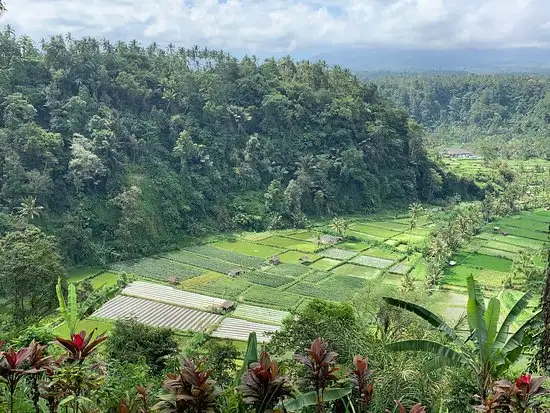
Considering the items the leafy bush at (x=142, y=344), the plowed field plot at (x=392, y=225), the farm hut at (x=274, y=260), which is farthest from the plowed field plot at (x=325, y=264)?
the leafy bush at (x=142, y=344)

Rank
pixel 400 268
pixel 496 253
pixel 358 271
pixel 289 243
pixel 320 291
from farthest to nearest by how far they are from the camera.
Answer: pixel 289 243 → pixel 496 253 → pixel 400 268 → pixel 358 271 → pixel 320 291

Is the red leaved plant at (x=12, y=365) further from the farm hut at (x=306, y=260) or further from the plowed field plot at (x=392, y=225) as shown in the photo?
the plowed field plot at (x=392, y=225)

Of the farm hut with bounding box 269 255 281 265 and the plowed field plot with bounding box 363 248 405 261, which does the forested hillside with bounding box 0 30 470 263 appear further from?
the plowed field plot with bounding box 363 248 405 261

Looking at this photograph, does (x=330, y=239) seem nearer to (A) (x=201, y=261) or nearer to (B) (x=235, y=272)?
(B) (x=235, y=272)

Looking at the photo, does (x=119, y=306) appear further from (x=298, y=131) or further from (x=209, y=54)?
(x=209, y=54)

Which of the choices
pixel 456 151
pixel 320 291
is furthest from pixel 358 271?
pixel 456 151

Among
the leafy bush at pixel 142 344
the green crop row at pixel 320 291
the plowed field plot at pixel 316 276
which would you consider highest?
the leafy bush at pixel 142 344

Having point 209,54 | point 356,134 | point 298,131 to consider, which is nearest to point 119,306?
point 298,131
